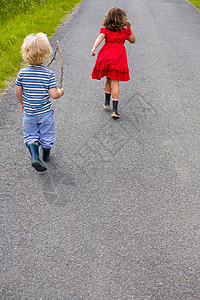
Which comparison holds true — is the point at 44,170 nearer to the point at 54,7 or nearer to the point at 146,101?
the point at 146,101

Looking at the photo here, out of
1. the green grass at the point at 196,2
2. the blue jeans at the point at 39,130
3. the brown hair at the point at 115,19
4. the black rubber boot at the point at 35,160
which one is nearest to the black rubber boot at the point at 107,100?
the brown hair at the point at 115,19

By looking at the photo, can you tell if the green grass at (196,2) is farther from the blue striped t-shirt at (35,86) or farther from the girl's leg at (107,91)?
the blue striped t-shirt at (35,86)

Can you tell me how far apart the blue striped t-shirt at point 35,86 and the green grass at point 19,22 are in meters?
2.60

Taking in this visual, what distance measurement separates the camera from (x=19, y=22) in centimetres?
924

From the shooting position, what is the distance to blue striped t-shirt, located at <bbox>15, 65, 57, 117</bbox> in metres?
3.15

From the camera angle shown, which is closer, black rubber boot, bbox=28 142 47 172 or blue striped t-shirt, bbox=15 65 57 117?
blue striped t-shirt, bbox=15 65 57 117

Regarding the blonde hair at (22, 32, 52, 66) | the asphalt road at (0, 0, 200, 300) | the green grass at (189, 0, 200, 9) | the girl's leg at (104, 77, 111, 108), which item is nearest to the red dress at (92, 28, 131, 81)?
the girl's leg at (104, 77, 111, 108)

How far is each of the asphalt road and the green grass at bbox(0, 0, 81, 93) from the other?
3.07ft

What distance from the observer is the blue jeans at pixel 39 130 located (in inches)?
133

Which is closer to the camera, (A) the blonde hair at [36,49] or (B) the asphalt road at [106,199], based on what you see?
(B) the asphalt road at [106,199]

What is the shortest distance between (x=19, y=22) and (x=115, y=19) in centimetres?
596

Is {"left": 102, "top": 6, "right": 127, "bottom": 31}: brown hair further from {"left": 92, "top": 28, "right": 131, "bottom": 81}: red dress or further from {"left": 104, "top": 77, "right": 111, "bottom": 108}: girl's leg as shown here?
{"left": 104, "top": 77, "right": 111, "bottom": 108}: girl's leg

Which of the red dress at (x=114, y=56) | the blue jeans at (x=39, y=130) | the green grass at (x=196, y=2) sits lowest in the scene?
the green grass at (x=196, y=2)

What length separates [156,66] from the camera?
274 inches
